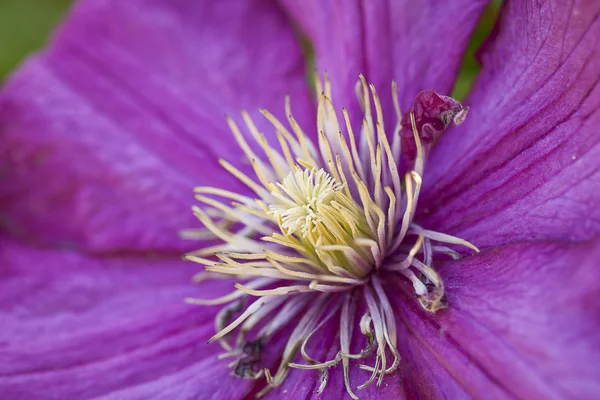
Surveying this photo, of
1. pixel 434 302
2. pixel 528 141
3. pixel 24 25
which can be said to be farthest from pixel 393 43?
pixel 24 25

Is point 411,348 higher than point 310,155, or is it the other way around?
point 310,155

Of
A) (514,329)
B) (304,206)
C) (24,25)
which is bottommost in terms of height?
(514,329)

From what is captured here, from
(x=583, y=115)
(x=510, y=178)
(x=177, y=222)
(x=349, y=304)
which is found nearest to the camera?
(x=583, y=115)

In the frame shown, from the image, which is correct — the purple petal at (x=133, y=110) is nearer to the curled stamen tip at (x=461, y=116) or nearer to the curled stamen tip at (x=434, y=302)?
the curled stamen tip at (x=461, y=116)

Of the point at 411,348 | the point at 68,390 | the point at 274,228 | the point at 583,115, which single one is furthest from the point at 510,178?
the point at 68,390

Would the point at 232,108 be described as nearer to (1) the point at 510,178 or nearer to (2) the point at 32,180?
(2) the point at 32,180

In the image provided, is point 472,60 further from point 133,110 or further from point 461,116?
point 133,110
